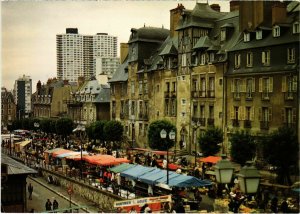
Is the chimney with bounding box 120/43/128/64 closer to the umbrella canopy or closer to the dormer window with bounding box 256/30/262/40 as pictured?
the dormer window with bounding box 256/30/262/40

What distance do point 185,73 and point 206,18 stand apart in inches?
127

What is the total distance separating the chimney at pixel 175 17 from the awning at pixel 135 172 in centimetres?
695

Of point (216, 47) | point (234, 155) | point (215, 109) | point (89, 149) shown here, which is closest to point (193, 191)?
point (234, 155)

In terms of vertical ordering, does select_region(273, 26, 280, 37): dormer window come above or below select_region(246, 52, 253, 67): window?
above

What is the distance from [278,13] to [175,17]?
345 inches

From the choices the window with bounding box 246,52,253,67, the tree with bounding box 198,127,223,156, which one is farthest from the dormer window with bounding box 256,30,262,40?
the tree with bounding box 198,127,223,156

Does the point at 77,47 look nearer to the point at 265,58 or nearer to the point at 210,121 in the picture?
the point at 210,121

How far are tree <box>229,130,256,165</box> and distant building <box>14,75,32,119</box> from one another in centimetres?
834

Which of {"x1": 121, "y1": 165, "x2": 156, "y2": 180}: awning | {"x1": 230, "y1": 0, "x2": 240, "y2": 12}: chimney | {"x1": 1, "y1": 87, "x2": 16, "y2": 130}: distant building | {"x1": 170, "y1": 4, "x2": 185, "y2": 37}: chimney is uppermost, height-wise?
{"x1": 170, "y1": 4, "x2": 185, "y2": 37}: chimney

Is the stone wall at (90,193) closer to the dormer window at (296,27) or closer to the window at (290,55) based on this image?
the window at (290,55)

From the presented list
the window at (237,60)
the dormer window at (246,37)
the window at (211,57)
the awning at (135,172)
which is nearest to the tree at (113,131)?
the window at (211,57)

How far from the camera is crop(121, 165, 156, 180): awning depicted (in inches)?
775

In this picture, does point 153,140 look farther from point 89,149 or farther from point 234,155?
point 234,155

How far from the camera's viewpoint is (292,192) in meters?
16.2
